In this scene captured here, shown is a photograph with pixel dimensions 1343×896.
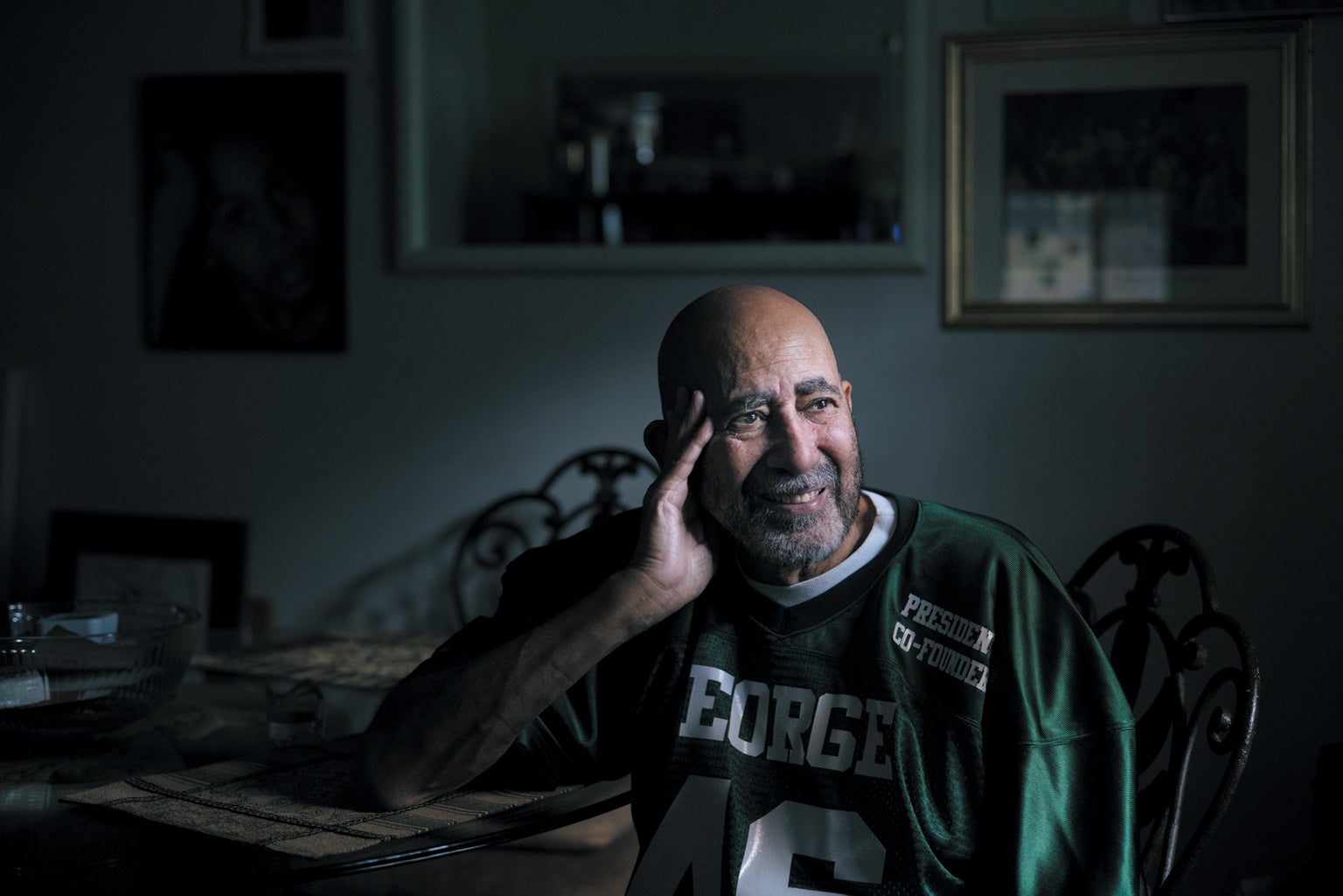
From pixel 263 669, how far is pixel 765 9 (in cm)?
253

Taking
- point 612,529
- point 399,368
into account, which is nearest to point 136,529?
point 399,368

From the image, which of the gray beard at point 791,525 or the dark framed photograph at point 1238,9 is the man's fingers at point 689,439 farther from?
the dark framed photograph at point 1238,9

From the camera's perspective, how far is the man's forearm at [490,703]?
49.9 inches

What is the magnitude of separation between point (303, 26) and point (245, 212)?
1.63 feet

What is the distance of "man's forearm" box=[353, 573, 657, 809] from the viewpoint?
49.9 inches

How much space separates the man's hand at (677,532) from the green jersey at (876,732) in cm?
7

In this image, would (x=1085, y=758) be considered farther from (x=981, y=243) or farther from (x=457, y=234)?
(x=457, y=234)

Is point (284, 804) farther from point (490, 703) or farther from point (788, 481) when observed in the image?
point (788, 481)

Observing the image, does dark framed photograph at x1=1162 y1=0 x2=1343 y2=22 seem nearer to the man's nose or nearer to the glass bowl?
the man's nose

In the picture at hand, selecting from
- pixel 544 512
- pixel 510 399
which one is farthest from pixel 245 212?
pixel 544 512

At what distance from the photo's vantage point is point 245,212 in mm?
2906

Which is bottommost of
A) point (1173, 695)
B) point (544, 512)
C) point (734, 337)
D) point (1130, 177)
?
point (1173, 695)

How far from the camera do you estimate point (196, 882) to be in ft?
3.47

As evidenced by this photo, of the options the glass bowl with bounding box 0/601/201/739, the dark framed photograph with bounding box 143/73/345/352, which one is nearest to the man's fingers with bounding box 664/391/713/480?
the glass bowl with bounding box 0/601/201/739
